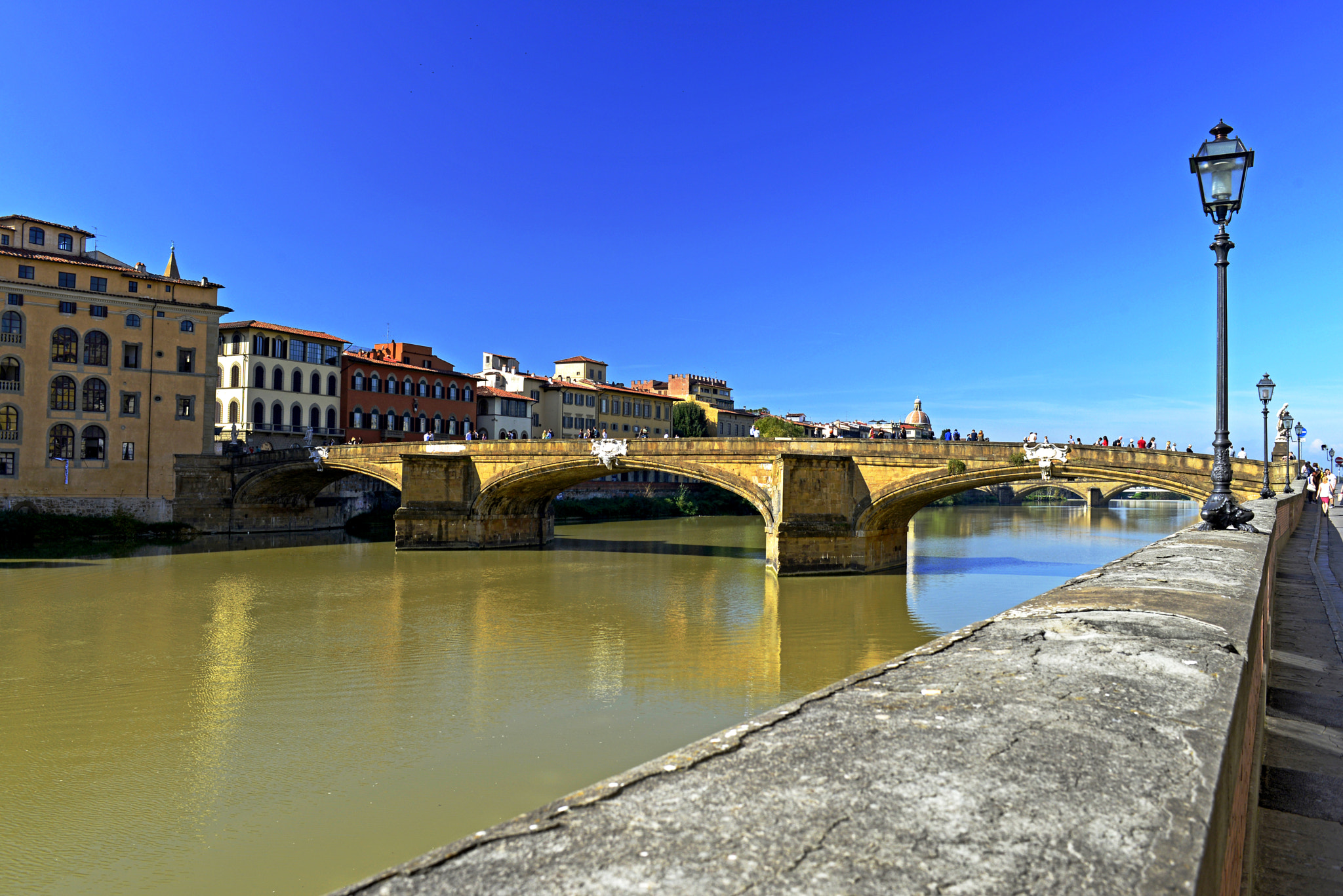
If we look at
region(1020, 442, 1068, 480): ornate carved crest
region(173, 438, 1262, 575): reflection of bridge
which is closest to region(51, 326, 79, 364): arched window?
region(173, 438, 1262, 575): reflection of bridge

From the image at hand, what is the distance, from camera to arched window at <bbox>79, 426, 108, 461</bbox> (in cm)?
3769

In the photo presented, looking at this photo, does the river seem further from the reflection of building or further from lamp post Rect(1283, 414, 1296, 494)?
the reflection of building

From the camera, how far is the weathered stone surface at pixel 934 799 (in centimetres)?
152

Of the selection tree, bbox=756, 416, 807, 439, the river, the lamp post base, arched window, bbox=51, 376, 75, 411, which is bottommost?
the river

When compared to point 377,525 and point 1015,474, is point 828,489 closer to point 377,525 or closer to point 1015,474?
point 1015,474

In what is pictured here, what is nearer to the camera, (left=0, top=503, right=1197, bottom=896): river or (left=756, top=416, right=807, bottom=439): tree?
(left=0, top=503, right=1197, bottom=896): river

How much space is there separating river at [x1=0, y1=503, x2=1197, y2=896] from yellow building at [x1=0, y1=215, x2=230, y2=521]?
901cm

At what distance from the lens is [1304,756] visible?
4.46 meters

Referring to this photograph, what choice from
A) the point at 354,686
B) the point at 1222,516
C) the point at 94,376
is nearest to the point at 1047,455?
the point at 1222,516

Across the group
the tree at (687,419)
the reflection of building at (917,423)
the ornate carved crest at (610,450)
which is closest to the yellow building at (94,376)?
the ornate carved crest at (610,450)

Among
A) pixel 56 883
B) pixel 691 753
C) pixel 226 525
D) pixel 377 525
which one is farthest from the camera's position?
pixel 377 525

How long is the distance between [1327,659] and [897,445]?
73.0 ft

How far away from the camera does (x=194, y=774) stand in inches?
385

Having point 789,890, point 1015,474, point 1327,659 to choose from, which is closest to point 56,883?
point 789,890
